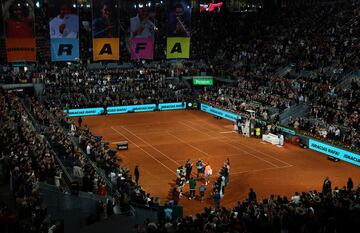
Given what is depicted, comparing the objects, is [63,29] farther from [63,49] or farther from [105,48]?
[105,48]

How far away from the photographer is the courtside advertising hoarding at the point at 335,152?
31300 mm

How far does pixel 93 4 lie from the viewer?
119ft

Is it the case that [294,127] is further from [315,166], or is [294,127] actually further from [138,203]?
[138,203]

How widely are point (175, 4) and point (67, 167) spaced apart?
75.0 feet

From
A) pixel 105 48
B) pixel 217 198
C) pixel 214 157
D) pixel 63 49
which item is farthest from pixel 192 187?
pixel 63 49

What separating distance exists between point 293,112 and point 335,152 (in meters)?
8.25

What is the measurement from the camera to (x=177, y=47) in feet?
140

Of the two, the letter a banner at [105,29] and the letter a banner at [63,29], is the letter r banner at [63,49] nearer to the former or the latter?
the letter a banner at [63,29]

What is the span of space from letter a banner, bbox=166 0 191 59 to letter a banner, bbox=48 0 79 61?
9.04 meters

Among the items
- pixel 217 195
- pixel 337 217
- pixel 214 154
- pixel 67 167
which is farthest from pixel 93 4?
pixel 337 217

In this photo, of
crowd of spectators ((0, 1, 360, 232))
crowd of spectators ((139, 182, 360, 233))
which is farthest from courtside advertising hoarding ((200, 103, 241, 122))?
crowd of spectators ((139, 182, 360, 233))

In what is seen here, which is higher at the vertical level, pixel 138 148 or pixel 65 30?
pixel 65 30

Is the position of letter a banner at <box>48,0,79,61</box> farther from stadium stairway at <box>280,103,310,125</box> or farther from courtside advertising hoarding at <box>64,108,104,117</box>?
stadium stairway at <box>280,103,310,125</box>

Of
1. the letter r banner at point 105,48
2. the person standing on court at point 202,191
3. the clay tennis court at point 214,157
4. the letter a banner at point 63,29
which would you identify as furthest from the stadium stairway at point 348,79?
the letter a banner at point 63,29
